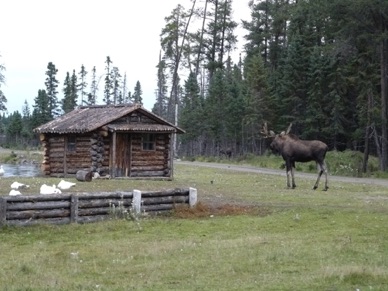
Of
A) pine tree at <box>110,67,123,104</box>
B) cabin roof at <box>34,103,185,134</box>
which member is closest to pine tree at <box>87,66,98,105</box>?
pine tree at <box>110,67,123,104</box>

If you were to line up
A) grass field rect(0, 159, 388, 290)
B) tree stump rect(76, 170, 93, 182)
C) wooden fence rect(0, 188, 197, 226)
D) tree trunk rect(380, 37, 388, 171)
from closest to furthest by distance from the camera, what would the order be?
grass field rect(0, 159, 388, 290)
wooden fence rect(0, 188, 197, 226)
tree stump rect(76, 170, 93, 182)
tree trunk rect(380, 37, 388, 171)

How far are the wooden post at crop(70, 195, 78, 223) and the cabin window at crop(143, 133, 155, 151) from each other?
61.7 feet

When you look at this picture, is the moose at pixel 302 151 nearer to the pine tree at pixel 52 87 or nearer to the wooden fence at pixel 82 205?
the wooden fence at pixel 82 205

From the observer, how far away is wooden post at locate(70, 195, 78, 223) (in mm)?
16734

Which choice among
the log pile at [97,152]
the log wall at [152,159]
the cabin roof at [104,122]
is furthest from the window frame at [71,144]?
the log wall at [152,159]

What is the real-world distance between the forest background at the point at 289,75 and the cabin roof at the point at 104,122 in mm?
12995

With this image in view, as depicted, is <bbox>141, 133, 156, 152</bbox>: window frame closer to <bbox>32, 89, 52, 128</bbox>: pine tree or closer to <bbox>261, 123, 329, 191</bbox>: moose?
<bbox>261, 123, 329, 191</bbox>: moose

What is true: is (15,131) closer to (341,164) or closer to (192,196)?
(341,164)

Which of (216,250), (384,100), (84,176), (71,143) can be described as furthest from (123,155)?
(216,250)

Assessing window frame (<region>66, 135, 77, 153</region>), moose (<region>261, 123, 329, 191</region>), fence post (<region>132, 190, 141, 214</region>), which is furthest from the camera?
window frame (<region>66, 135, 77, 153</region>)

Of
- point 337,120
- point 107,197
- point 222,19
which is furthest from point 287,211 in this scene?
point 222,19

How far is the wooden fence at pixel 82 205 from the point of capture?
15922 millimetres

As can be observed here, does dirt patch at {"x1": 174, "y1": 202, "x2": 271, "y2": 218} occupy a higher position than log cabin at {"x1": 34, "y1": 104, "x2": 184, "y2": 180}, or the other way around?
log cabin at {"x1": 34, "y1": 104, "x2": 184, "y2": 180}

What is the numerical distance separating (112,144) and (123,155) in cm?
103
